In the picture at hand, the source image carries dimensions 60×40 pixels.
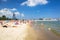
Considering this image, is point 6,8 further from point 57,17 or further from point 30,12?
point 57,17

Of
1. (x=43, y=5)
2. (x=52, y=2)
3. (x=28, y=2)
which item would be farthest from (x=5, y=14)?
(x=52, y=2)

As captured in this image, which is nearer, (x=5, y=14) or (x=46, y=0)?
(x=46, y=0)

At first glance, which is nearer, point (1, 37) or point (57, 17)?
point (1, 37)

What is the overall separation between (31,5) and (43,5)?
0.41m

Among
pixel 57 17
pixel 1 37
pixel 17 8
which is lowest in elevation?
pixel 1 37

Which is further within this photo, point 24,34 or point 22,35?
point 24,34

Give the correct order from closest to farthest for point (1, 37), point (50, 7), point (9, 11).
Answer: point (1, 37) → point (50, 7) → point (9, 11)

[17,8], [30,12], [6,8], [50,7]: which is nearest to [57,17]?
[50,7]

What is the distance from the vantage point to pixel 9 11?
505cm

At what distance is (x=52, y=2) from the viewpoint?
187 inches

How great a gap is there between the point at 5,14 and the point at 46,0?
1.60 meters

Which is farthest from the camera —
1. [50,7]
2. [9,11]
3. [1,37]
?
[9,11]

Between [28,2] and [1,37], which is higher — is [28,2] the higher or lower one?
the higher one

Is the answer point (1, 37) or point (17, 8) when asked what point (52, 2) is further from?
point (1, 37)
